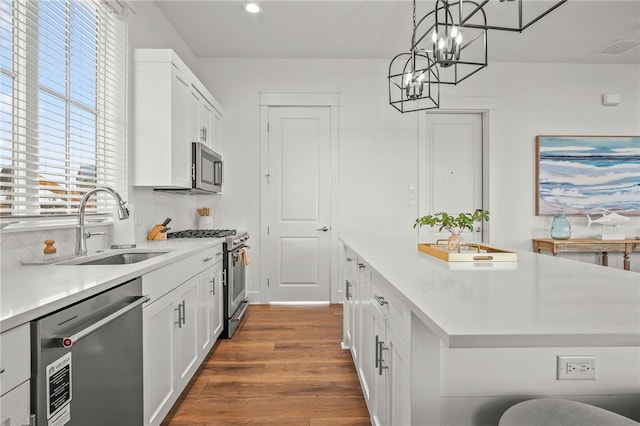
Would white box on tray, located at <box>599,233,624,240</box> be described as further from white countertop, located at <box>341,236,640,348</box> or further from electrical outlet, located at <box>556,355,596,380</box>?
electrical outlet, located at <box>556,355,596,380</box>

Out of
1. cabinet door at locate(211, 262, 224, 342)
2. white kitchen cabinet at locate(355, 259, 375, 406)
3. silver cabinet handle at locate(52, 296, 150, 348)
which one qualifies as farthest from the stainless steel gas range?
silver cabinet handle at locate(52, 296, 150, 348)

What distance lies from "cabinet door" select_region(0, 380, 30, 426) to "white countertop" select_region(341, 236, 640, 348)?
3.40 ft

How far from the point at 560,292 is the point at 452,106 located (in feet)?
12.8

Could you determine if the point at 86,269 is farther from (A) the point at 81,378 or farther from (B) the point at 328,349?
(B) the point at 328,349

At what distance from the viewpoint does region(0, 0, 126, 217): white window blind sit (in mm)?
1773

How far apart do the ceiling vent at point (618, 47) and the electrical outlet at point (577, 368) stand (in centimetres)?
438

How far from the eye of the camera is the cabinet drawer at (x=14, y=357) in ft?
3.05

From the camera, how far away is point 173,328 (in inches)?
82.2

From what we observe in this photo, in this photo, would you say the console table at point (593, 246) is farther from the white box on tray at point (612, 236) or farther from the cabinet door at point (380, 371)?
the cabinet door at point (380, 371)

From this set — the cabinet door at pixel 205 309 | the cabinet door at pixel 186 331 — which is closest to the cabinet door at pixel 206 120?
the cabinet door at pixel 205 309

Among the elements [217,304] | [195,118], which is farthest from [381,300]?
[195,118]

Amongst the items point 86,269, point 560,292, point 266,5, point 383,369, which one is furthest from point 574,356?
point 266,5

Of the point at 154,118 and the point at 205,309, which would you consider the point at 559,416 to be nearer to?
the point at 205,309

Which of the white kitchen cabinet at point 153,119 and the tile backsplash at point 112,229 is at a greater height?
the white kitchen cabinet at point 153,119
